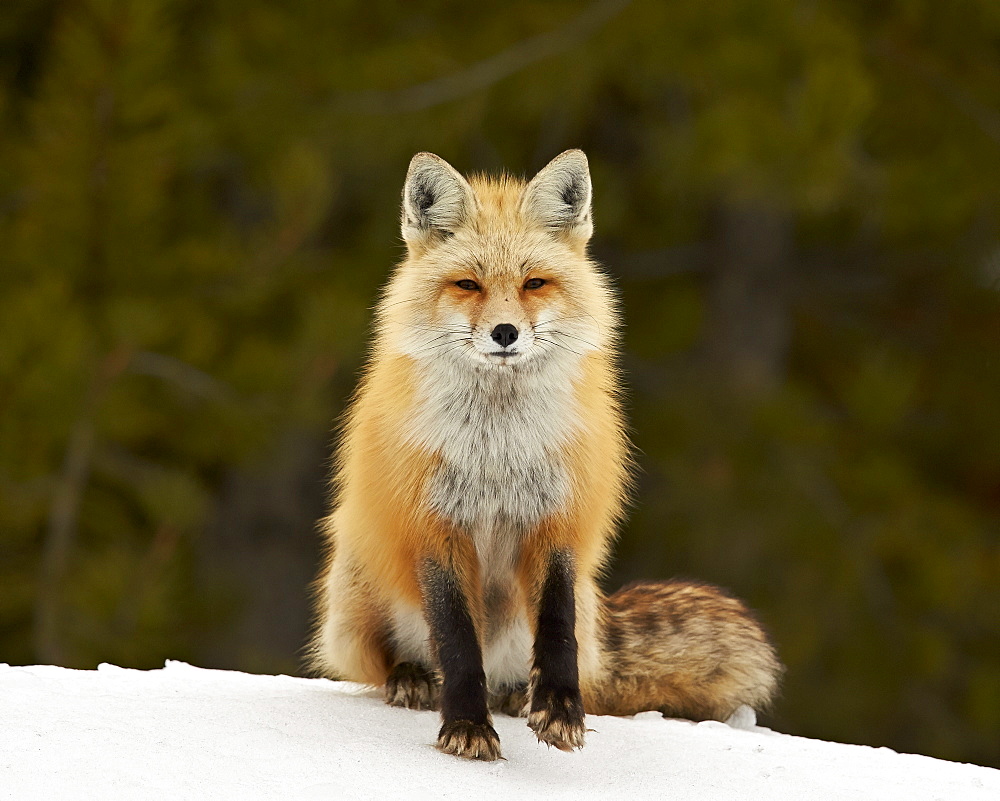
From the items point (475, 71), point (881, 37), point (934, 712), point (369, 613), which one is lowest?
point (934, 712)

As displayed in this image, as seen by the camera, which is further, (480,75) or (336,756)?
(480,75)

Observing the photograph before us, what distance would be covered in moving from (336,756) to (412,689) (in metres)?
0.87

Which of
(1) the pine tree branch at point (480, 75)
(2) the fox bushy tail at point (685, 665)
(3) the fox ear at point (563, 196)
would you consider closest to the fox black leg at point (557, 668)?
(2) the fox bushy tail at point (685, 665)

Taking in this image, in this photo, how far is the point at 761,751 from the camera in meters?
3.93

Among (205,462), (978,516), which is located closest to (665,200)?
(978,516)

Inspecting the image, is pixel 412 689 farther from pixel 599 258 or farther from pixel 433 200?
pixel 599 258

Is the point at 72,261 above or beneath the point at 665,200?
beneath

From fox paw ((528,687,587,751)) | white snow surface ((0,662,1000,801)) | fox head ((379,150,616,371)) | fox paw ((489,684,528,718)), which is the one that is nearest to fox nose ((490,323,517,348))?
fox head ((379,150,616,371))

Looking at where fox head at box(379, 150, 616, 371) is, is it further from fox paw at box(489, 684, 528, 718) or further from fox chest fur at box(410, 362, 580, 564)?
fox paw at box(489, 684, 528, 718)

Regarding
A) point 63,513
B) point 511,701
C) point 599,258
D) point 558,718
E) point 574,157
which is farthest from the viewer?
point 599,258

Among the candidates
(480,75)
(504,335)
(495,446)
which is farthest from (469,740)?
(480,75)

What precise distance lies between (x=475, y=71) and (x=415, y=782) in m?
6.43

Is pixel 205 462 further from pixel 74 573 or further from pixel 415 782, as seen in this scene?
pixel 415 782

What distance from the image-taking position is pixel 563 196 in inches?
167
